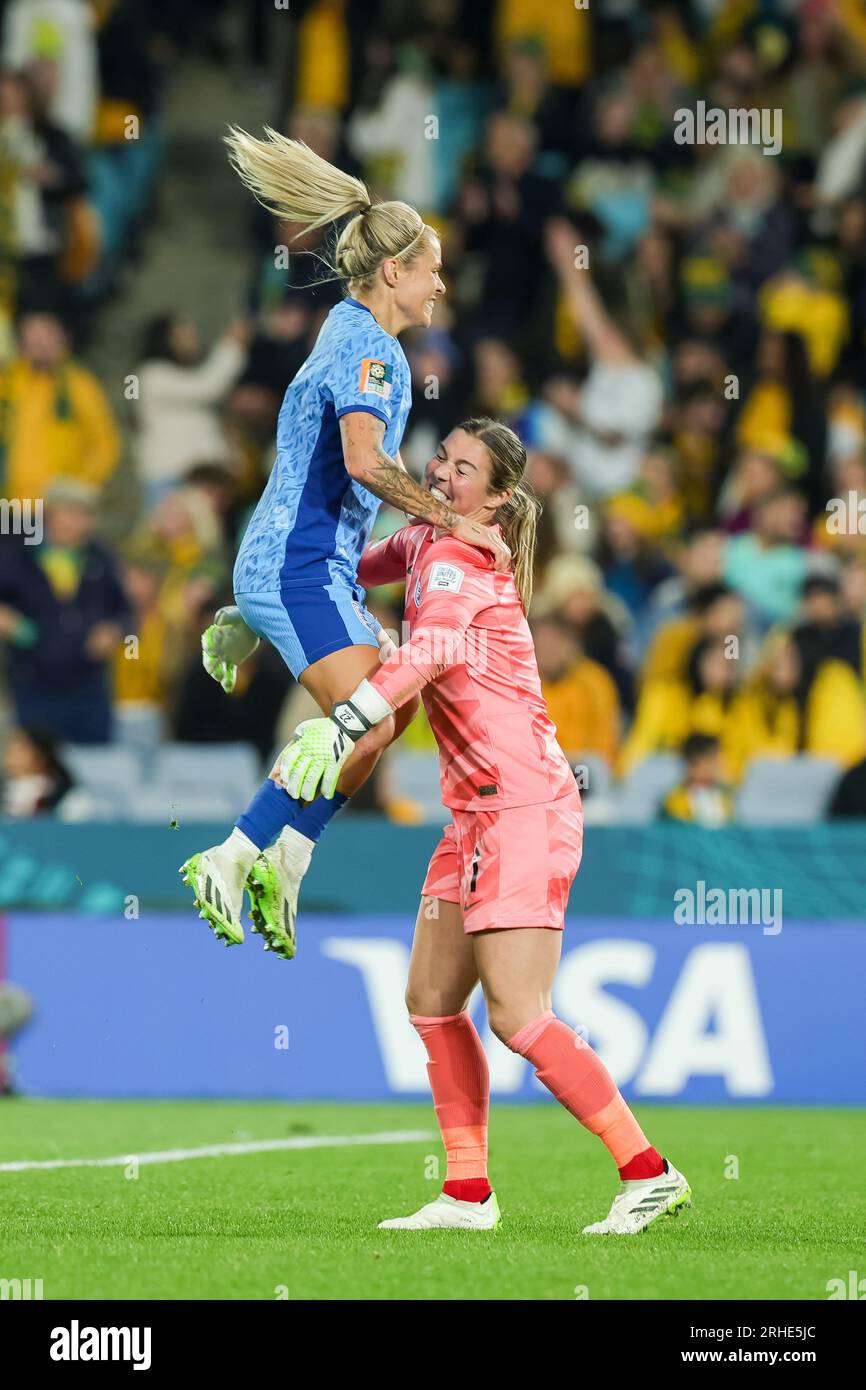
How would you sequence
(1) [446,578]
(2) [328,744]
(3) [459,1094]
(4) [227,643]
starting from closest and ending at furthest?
1. (2) [328,744]
2. (1) [446,578]
3. (3) [459,1094]
4. (4) [227,643]

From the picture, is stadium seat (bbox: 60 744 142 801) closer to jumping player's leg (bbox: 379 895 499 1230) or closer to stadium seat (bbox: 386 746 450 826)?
stadium seat (bbox: 386 746 450 826)

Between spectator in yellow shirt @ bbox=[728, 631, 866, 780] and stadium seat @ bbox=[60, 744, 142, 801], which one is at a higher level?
spectator in yellow shirt @ bbox=[728, 631, 866, 780]

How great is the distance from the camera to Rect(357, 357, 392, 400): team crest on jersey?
268 inches

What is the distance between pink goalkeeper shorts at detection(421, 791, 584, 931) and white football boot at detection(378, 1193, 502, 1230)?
2.87 ft

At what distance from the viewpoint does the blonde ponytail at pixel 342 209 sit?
7078mm

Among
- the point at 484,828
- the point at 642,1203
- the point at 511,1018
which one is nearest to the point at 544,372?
the point at 484,828

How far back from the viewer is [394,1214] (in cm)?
703

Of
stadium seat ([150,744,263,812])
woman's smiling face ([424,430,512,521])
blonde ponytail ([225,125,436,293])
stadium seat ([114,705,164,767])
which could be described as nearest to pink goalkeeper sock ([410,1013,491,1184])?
woman's smiling face ([424,430,512,521])

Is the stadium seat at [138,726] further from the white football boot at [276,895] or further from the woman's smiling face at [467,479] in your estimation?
the woman's smiling face at [467,479]

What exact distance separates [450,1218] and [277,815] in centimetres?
135

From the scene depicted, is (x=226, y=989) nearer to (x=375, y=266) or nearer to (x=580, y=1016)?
(x=580, y=1016)

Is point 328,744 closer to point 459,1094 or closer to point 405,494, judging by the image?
point 405,494

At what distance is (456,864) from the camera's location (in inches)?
264
